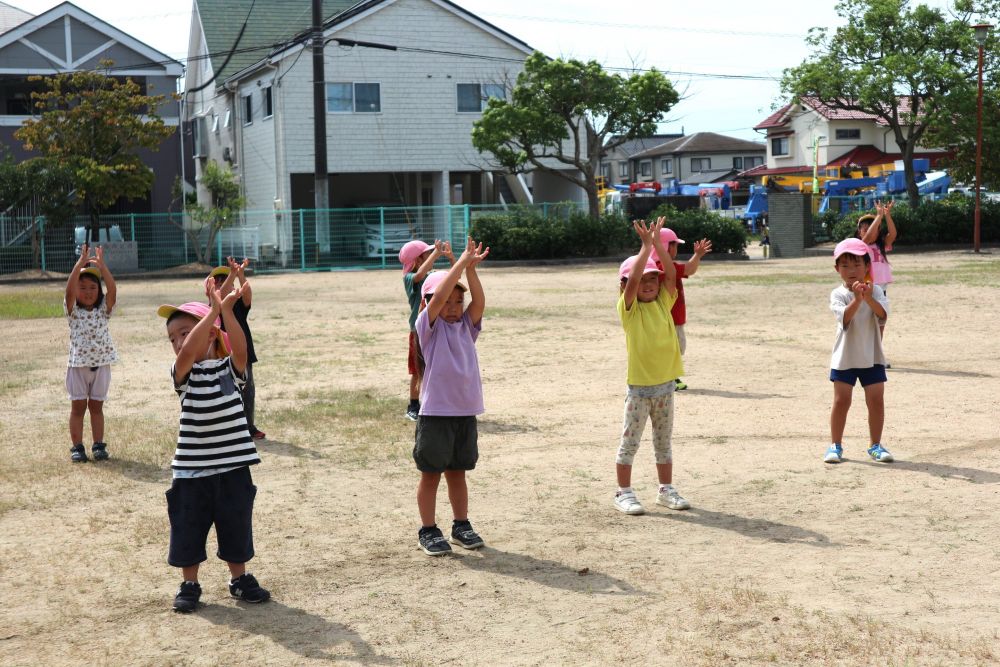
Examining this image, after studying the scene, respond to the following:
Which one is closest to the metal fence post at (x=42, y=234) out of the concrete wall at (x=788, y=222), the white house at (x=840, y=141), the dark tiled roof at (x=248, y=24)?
the dark tiled roof at (x=248, y=24)

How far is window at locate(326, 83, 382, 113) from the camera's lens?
3609 cm

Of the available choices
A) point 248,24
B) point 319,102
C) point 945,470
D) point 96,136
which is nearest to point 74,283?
point 945,470

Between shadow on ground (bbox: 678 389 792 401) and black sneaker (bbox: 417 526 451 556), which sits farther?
shadow on ground (bbox: 678 389 792 401)

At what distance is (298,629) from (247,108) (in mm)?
36603

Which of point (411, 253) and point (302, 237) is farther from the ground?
point (302, 237)

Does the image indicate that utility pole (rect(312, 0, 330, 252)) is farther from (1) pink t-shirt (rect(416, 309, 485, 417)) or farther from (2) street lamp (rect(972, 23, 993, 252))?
(1) pink t-shirt (rect(416, 309, 485, 417))

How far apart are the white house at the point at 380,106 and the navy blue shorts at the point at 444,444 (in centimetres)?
2914

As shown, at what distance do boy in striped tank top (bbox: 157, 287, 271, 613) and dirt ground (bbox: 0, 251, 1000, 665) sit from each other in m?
0.19

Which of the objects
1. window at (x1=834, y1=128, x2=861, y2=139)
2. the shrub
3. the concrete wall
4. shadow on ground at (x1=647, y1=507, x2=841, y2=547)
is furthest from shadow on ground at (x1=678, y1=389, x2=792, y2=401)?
window at (x1=834, y1=128, x2=861, y2=139)

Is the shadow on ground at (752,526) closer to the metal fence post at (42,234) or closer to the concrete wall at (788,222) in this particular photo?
the metal fence post at (42,234)

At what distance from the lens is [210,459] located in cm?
466

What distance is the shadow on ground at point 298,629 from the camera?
4.16m

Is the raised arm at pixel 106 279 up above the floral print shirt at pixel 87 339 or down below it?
above

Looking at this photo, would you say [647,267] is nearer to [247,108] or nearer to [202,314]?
[202,314]
